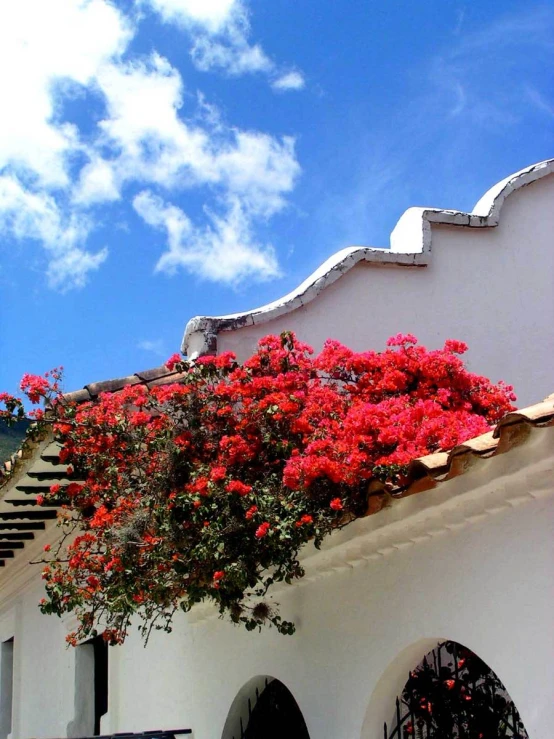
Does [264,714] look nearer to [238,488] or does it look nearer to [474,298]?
[238,488]

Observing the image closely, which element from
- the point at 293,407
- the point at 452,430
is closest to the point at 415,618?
the point at 452,430

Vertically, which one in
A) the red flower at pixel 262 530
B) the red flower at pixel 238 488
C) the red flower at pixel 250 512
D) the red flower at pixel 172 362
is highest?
the red flower at pixel 172 362

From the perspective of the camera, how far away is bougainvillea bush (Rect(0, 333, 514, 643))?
456 cm

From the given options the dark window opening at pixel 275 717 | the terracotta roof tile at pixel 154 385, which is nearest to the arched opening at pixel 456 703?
the dark window opening at pixel 275 717

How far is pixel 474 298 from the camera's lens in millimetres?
7891

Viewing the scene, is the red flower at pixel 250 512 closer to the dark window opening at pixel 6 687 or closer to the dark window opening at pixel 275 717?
the dark window opening at pixel 275 717

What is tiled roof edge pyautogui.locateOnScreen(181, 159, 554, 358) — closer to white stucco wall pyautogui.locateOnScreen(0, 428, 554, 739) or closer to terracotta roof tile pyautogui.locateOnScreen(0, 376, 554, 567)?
terracotta roof tile pyautogui.locateOnScreen(0, 376, 554, 567)

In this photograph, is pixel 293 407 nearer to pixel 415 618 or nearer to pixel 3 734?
pixel 415 618

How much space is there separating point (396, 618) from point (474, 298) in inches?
153

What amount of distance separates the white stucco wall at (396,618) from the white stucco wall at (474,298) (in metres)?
2.34

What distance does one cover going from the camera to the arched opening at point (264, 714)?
5688 mm

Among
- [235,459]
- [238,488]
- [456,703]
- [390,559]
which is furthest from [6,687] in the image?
[390,559]

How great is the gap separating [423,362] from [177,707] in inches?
115

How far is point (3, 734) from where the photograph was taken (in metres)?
10.9
